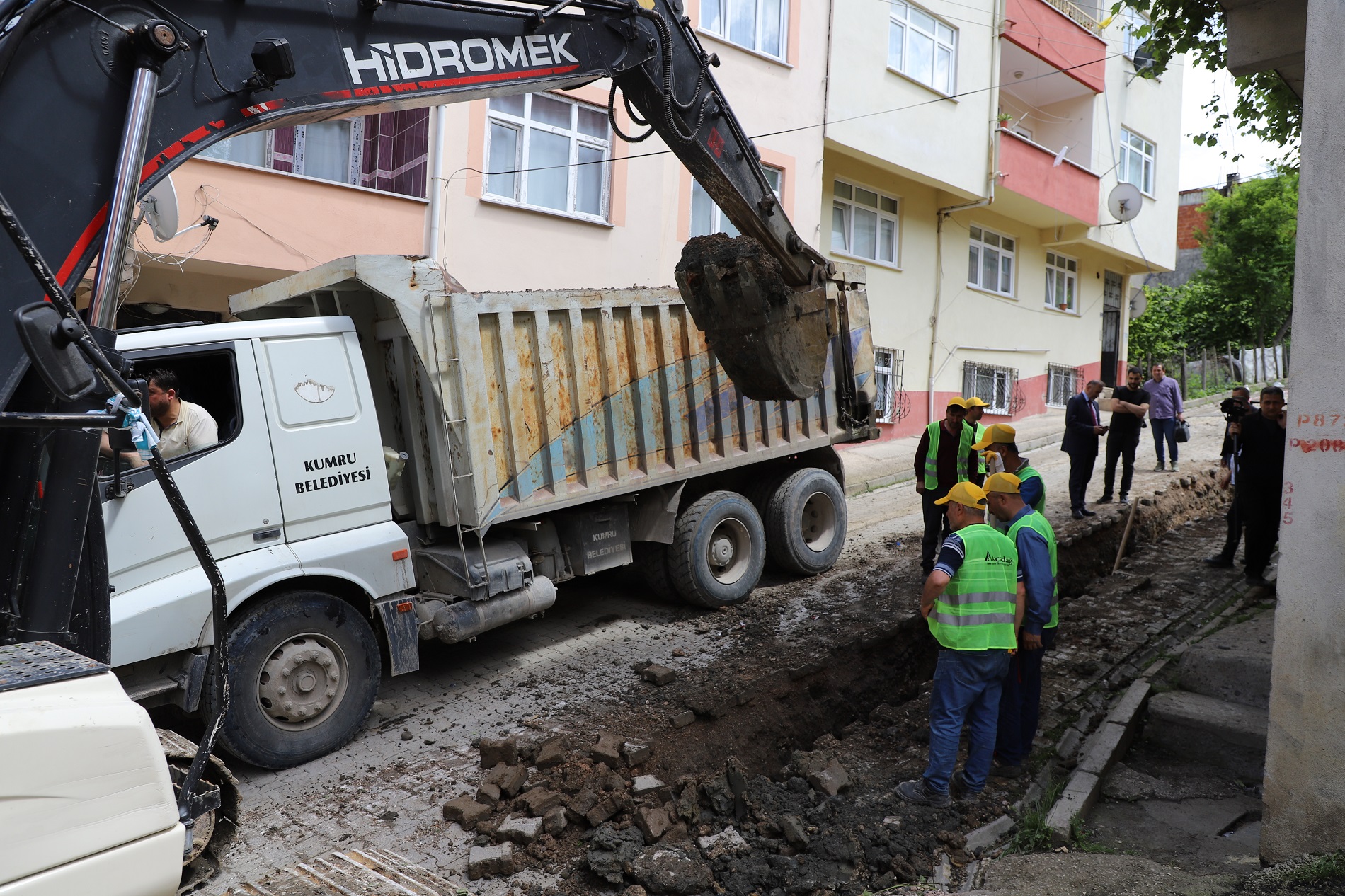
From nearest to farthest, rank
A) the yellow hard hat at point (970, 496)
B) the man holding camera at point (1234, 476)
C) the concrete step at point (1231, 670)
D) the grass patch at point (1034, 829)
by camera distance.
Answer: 1. the grass patch at point (1034, 829)
2. the yellow hard hat at point (970, 496)
3. the concrete step at point (1231, 670)
4. the man holding camera at point (1234, 476)

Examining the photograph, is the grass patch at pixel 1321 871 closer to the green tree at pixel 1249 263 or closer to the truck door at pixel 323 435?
the truck door at pixel 323 435

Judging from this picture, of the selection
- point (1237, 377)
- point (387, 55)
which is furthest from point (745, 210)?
point (1237, 377)

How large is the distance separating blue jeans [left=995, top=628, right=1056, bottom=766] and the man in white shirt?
444 cm

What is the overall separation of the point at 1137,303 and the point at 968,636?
74.6 feet

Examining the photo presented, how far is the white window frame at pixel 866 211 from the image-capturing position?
49.8 feet

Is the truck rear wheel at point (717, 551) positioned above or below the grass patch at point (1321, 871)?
above

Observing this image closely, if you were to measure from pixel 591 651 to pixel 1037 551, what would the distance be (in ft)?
10.9

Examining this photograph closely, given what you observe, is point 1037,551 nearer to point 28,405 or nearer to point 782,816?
point 782,816

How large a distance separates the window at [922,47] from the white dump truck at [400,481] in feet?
29.6

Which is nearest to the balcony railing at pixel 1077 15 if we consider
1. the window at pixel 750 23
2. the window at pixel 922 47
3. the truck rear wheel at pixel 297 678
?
the window at pixel 922 47

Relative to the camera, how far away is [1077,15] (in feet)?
65.8

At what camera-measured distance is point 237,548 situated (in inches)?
194

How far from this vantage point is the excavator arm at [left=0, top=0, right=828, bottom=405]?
2578 mm

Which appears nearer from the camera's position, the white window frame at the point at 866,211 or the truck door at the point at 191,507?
the truck door at the point at 191,507
